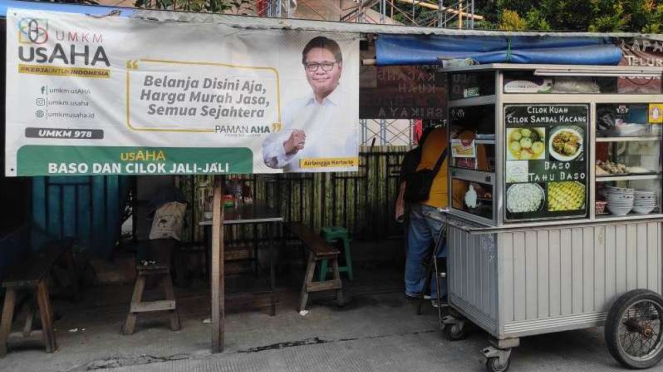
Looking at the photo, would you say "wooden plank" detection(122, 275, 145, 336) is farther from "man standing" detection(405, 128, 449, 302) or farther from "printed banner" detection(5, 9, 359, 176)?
"man standing" detection(405, 128, 449, 302)

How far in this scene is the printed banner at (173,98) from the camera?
12.6 feet

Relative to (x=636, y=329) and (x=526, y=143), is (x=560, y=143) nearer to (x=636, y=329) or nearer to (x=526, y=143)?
(x=526, y=143)

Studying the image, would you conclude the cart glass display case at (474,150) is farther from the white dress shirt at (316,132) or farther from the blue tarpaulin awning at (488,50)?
the white dress shirt at (316,132)

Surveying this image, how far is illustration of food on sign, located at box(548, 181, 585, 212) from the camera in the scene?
4301mm

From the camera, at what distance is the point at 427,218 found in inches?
222

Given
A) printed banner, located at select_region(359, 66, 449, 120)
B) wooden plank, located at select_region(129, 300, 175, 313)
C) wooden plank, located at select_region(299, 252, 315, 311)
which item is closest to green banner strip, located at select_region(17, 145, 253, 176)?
wooden plank, located at select_region(129, 300, 175, 313)

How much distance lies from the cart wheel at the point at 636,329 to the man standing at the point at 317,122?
236cm

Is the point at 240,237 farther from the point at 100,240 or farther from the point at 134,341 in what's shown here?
the point at 134,341

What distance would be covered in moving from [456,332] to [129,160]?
3062mm

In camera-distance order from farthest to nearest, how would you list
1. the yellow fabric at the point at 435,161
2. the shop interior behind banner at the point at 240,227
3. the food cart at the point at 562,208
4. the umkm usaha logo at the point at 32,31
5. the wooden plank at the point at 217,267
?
the shop interior behind banner at the point at 240,227 < the yellow fabric at the point at 435,161 < the wooden plank at the point at 217,267 < the food cart at the point at 562,208 < the umkm usaha logo at the point at 32,31

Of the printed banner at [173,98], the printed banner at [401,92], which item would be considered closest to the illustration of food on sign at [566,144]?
the printed banner at [173,98]

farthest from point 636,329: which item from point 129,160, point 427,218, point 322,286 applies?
point 129,160

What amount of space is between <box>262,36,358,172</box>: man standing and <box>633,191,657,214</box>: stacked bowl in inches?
92.9

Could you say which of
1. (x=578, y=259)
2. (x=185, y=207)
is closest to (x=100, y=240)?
(x=185, y=207)
